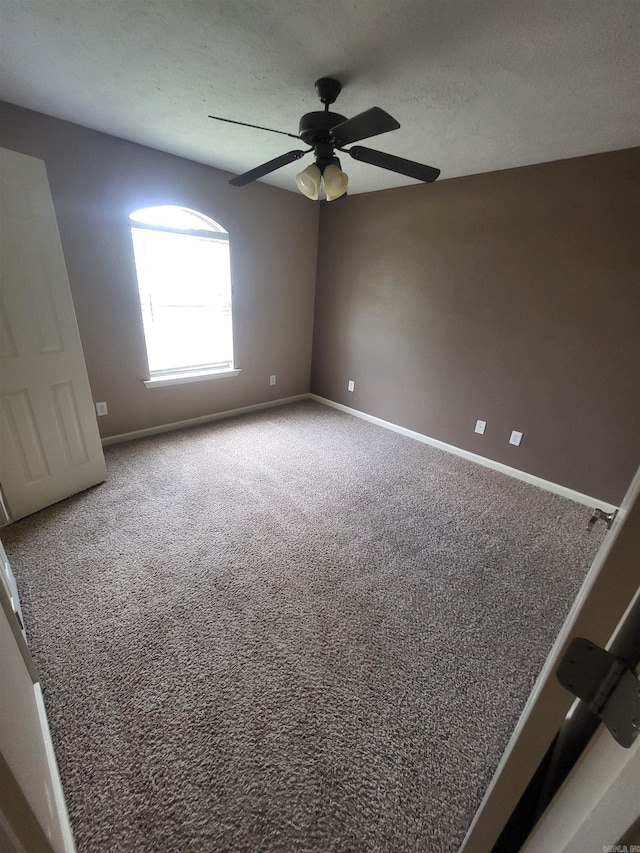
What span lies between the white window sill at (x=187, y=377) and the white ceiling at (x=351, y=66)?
185cm

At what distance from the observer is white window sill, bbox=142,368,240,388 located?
3.17 m

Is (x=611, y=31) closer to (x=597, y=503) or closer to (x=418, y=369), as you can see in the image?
(x=418, y=369)

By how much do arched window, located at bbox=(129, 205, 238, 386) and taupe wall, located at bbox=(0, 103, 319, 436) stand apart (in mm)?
101

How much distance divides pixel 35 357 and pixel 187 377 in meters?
1.47

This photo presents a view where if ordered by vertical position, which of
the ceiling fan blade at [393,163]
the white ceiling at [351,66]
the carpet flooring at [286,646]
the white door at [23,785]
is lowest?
the carpet flooring at [286,646]

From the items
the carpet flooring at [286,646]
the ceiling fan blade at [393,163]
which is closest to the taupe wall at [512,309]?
the carpet flooring at [286,646]

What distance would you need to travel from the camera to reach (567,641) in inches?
18.7

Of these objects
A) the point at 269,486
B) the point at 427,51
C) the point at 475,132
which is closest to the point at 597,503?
the point at 269,486

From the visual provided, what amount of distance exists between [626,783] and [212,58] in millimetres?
2487

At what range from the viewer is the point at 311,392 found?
4590 millimetres

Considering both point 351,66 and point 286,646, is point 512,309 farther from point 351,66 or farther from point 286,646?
point 286,646

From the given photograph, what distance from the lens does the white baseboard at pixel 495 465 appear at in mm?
2557

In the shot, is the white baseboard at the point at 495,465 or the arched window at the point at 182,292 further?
the arched window at the point at 182,292

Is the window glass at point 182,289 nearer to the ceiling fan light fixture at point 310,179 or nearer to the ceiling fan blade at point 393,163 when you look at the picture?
the ceiling fan light fixture at point 310,179
